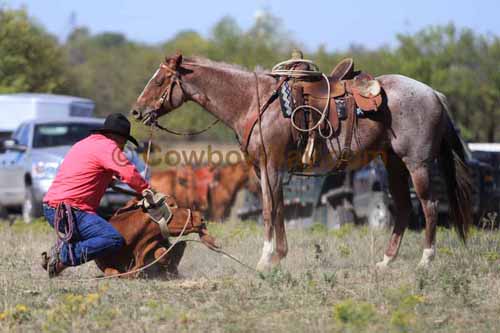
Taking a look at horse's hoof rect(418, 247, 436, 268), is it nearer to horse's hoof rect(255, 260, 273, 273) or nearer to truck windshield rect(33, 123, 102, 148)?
horse's hoof rect(255, 260, 273, 273)

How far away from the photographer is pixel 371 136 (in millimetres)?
10344

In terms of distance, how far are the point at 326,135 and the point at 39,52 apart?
1202 inches

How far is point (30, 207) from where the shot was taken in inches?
703

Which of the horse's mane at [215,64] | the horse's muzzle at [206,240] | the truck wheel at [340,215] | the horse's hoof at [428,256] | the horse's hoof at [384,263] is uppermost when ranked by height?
the horse's mane at [215,64]

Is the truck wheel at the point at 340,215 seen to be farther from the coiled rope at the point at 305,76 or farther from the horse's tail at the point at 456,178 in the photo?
the coiled rope at the point at 305,76

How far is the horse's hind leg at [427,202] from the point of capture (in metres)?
10.3

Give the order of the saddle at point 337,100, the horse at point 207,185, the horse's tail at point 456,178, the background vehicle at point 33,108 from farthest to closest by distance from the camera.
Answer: the background vehicle at point 33,108 → the horse at point 207,185 → the horse's tail at point 456,178 → the saddle at point 337,100

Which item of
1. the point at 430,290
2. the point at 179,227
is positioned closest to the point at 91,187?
the point at 179,227

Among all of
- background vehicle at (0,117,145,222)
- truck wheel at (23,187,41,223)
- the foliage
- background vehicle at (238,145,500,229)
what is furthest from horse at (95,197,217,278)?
the foliage

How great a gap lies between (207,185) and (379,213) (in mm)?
4630

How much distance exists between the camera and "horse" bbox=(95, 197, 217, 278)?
30.6ft

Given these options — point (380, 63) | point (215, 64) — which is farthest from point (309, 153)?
point (380, 63)

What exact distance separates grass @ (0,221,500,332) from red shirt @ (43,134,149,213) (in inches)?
31.6

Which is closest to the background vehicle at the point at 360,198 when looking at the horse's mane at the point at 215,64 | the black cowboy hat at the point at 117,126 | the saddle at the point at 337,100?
the saddle at the point at 337,100
